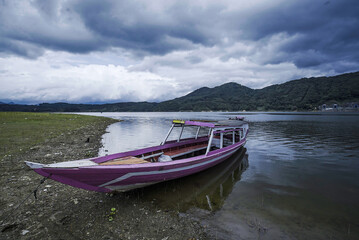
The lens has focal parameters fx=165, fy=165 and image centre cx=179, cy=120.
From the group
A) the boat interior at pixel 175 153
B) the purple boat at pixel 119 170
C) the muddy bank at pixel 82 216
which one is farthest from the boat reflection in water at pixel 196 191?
the boat interior at pixel 175 153

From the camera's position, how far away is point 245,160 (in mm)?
15102

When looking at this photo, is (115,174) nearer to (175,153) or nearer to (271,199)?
(175,153)

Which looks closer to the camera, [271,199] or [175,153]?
[271,199]

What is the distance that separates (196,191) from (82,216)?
17.2ft

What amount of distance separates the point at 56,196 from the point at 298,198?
11.5m

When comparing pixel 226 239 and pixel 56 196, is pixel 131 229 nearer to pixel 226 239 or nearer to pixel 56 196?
pixel 226 239

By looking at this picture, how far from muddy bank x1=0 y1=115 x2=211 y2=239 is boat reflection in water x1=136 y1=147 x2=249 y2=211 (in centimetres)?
51

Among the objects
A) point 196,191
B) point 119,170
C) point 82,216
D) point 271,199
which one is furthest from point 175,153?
point 82,216

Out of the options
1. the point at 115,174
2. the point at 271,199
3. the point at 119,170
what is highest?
the point at 119,170

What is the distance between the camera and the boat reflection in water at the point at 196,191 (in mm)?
7479

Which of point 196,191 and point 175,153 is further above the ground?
point 175,153

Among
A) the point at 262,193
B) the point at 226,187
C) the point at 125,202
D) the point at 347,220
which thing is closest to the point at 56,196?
the point at 125,202

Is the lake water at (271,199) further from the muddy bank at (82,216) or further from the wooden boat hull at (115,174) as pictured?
the wooden boat hull at (115,174)

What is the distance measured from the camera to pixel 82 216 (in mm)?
6086
